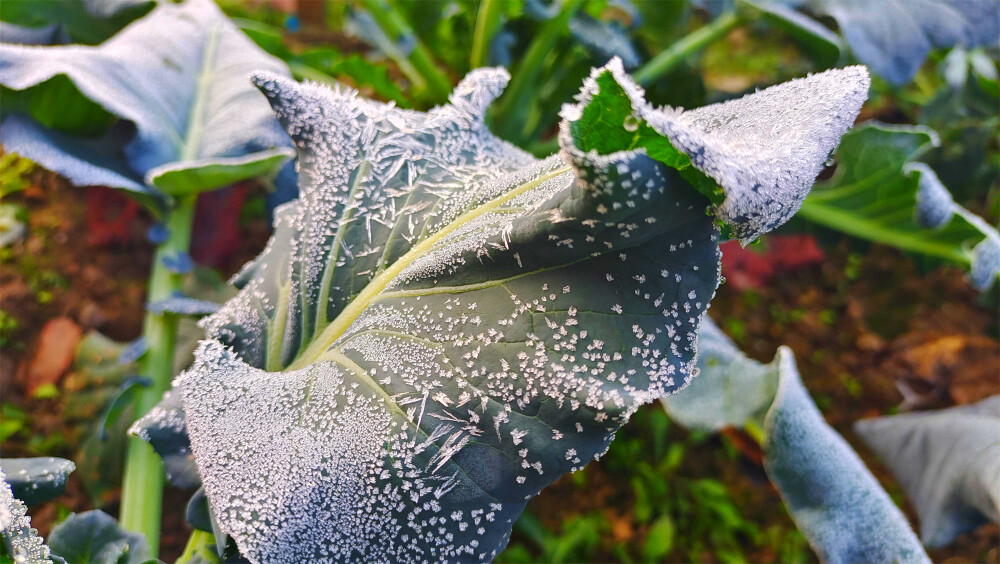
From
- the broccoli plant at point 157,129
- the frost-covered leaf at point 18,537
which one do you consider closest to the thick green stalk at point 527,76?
the broccoli plant at point 157,129

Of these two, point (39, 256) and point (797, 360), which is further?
point (797, 360)

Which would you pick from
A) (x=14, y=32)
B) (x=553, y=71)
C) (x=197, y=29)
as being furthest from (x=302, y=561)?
(x=553, y=71)

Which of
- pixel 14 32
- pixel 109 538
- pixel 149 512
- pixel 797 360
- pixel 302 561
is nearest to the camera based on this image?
pixel 302 561

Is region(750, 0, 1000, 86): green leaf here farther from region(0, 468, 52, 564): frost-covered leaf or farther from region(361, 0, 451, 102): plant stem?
region(0, 468, 52, 564): frost-covered leaf

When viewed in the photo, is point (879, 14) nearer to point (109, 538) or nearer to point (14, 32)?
point (109, 538)

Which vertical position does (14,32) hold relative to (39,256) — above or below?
above

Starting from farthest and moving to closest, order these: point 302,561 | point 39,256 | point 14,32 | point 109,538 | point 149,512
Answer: point 39,256
point 14,32
point 149,512
point 109,538
point 302,561
